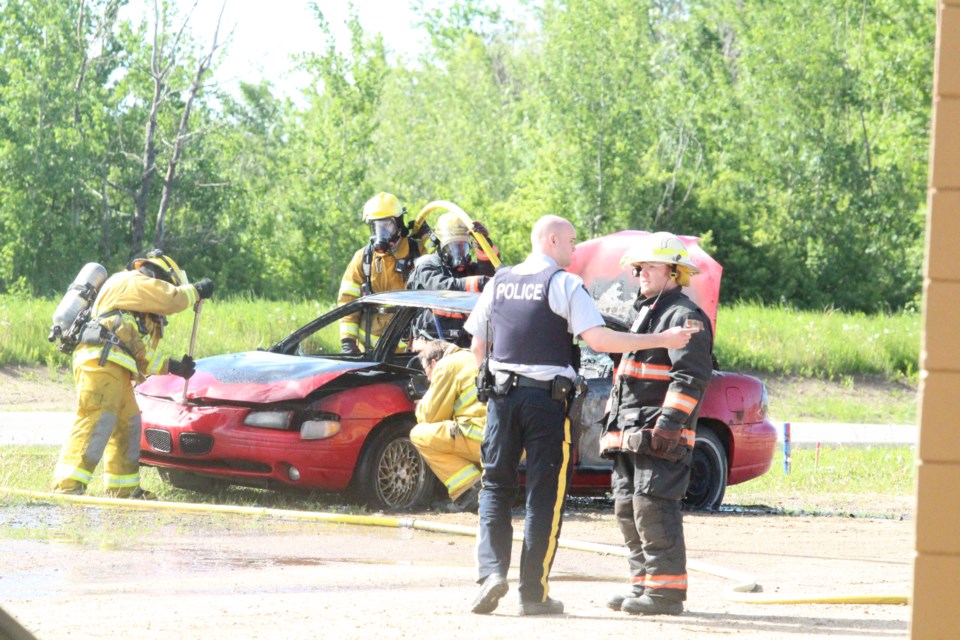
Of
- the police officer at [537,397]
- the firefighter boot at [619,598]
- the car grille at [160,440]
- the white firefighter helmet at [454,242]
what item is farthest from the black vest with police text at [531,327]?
the white firefighter helmet at [454,242]

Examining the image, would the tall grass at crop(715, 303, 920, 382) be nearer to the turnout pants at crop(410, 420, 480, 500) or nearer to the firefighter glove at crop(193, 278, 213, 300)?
the firefighter glove at crop(193, 278, 213, 300)

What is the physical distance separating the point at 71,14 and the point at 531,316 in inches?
1131

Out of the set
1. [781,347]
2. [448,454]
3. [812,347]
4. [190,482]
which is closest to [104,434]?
[190,482]

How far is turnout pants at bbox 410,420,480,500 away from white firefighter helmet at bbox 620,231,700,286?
287cm

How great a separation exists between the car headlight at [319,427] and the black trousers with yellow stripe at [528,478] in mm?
3052

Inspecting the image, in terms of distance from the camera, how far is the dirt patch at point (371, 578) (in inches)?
250

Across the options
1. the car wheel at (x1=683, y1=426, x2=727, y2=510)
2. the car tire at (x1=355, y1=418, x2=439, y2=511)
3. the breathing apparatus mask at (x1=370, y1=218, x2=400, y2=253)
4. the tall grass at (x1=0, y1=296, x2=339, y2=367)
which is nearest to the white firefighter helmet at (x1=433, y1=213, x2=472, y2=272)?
the breathing apparatus mask at (x1=370, y1=218, x2=400, y2=253)

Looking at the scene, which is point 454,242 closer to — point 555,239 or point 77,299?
point 77,299

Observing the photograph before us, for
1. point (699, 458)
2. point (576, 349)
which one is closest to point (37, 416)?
point (699, 458)

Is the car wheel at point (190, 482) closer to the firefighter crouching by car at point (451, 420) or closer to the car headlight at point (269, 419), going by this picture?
the car headlight at point (269, 419)

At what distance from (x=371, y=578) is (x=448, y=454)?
2186 millimetres

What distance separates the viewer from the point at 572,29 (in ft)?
103

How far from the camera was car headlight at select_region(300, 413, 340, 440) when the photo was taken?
32.3ft

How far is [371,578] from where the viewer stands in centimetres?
770
